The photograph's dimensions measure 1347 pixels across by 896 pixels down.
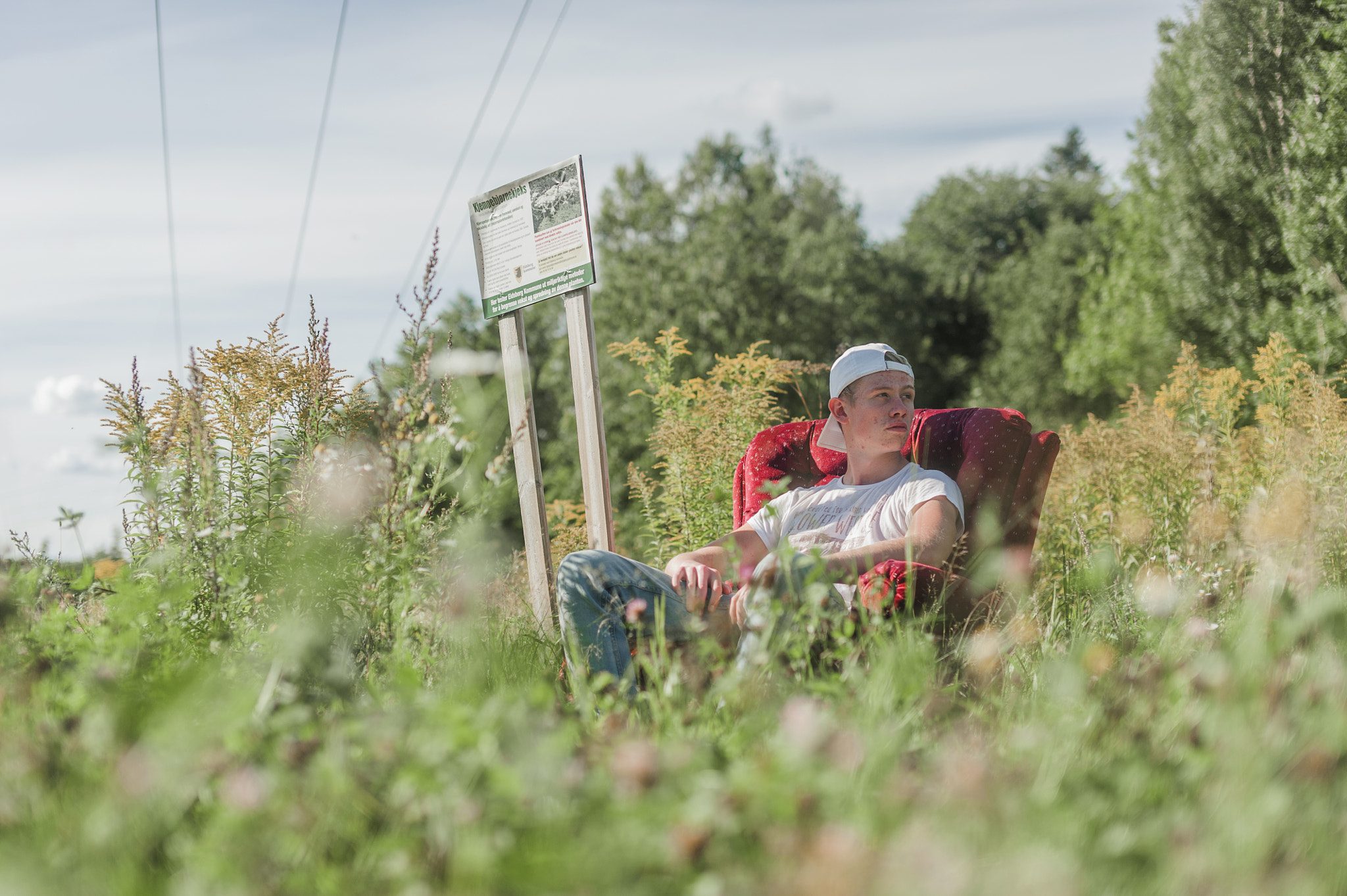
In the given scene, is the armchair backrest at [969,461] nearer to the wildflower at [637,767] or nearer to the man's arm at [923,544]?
the man's arm at [923,544]

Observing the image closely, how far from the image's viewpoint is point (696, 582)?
2705mm

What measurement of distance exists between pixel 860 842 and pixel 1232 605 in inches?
104


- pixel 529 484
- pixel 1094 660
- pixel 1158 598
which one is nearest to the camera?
pixel 1094 660

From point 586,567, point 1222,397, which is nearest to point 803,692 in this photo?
point 586,567

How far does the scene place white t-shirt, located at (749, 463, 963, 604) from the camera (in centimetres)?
290

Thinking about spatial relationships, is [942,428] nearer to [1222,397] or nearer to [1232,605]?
[1232,605]

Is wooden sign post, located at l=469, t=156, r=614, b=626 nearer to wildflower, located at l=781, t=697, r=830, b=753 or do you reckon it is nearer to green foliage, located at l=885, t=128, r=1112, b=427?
wildflower, located at l=781, t=697, r=830, b=753

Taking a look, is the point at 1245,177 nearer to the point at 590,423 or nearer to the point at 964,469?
the point at 964,469

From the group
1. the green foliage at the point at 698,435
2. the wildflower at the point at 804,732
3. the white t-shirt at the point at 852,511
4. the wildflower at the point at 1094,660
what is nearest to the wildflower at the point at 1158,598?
the wildflower at the point at 1094,660

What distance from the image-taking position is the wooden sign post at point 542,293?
12.7 ft

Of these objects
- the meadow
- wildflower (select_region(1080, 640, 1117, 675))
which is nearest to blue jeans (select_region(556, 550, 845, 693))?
the meadow

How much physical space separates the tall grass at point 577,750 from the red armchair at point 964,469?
0.26m

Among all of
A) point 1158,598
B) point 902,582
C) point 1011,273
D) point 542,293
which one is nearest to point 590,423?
point 542,293

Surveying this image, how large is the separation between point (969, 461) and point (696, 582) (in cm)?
111
